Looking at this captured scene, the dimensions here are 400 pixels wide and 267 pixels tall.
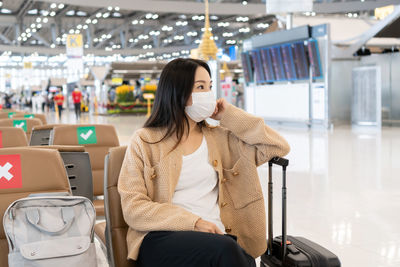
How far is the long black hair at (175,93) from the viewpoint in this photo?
236 centimetres

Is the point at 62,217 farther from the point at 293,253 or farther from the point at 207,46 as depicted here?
the point at 207,46

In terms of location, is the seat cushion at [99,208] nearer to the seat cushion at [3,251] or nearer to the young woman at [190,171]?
the seat cushion at [3,251]

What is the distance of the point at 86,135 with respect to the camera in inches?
165

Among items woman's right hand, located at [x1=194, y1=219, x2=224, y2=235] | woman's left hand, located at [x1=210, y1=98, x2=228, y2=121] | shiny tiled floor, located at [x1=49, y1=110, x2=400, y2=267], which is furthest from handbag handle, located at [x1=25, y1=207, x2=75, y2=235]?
shiny tiled floor, located at [x1=49, y1=110, x2=400, y2=267]

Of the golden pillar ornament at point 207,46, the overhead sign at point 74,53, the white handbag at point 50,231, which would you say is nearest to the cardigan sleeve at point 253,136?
the white handbag at point 50,231

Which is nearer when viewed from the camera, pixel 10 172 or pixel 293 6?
pixel 10 172

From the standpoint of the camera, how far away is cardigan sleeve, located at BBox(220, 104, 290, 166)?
242 cm

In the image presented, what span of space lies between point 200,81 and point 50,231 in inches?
36.6

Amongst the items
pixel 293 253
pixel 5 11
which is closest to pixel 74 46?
pixel 5 11

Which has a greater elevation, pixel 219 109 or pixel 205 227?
pixel 219 109

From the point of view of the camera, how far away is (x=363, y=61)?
57.3ft

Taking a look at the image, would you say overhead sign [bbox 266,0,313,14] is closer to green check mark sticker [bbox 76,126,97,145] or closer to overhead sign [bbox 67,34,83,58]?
green check mark sticker [bbox 76,126,97,145]

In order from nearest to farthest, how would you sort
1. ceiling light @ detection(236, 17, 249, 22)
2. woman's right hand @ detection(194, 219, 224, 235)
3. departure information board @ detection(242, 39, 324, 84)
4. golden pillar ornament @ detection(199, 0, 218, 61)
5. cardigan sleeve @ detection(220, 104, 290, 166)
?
woman's right hand @ detection(194, 219, 224, 235)
cardigan sleeve @ detection(220, 104, 290, 166)
departure information board @ detection(242, 39, 324, 84)
golden pillar ornament @ detection(199, 0, 218, 61)
ceiling light @ detection(236, 17, 249, 22)

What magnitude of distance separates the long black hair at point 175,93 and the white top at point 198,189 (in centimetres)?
13
